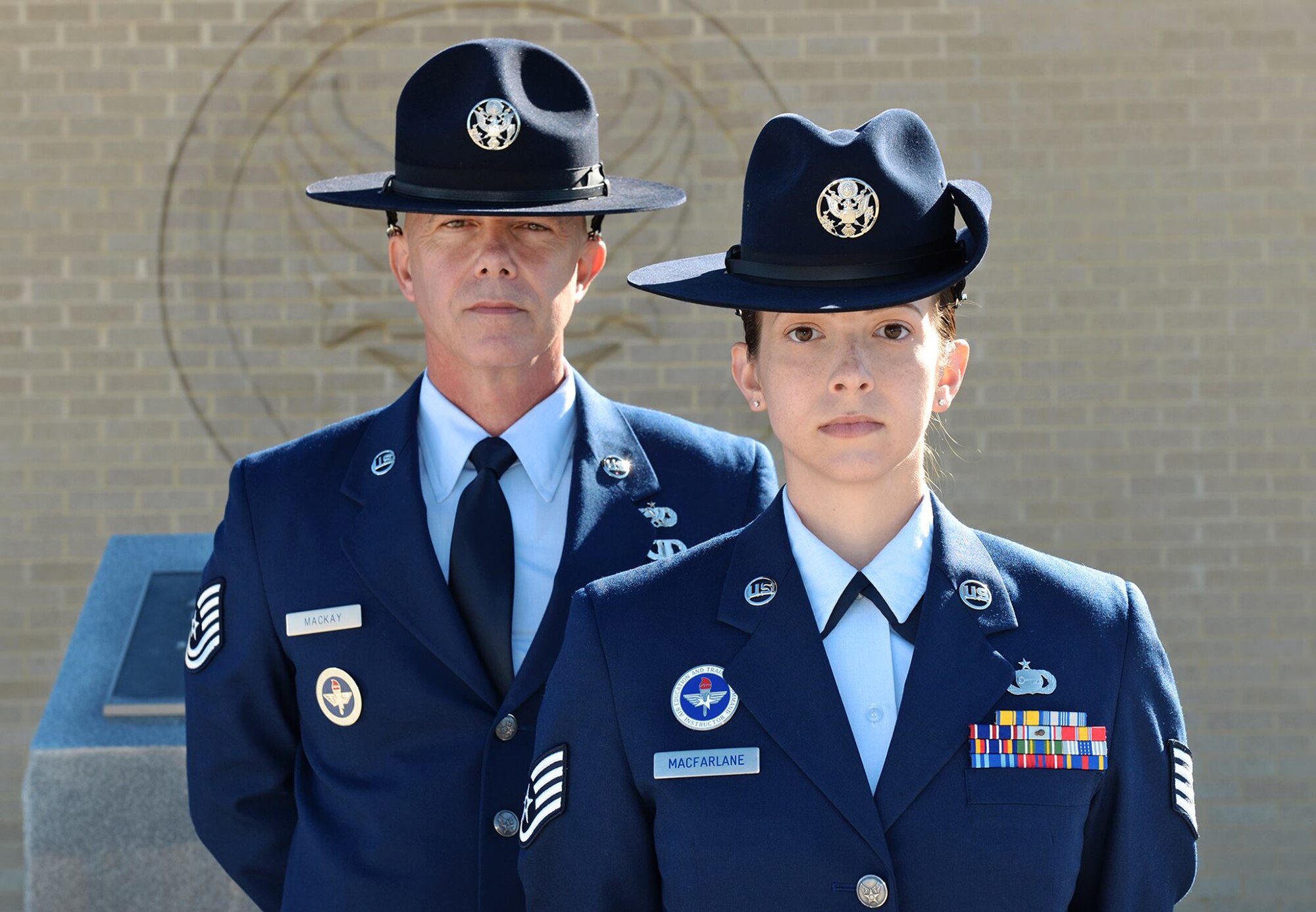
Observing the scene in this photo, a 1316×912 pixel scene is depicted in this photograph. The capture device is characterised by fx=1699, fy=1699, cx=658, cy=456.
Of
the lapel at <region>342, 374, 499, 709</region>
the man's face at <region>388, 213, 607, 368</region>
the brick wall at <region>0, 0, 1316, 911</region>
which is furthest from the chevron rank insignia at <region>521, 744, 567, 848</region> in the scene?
the brick wall at <region>0, 0, 1316, 911</region>

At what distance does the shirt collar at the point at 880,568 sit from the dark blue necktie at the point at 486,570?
1.90 feet

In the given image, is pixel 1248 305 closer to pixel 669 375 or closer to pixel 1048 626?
pixel 669 375

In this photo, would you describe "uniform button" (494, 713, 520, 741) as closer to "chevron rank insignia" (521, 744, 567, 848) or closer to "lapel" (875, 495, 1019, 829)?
"chevron rank insignia" (521, 744, 567, 848)

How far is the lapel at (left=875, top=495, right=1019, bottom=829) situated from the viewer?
208 centimetres

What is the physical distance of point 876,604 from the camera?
220cm

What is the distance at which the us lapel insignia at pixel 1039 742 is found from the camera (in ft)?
6.90

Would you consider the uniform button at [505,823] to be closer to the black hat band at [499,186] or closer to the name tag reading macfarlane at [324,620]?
the name tag reading macfarlane at [324,620]

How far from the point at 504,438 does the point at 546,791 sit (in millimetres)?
750

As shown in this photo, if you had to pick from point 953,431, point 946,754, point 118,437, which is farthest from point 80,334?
point 946,754

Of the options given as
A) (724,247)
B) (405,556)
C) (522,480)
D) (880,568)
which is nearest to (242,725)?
(405,556)

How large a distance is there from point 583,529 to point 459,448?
25 centimetres

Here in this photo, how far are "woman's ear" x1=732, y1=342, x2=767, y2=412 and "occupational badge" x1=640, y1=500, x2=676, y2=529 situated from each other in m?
0.57

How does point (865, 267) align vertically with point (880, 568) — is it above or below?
above

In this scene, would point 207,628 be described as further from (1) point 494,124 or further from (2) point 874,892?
(2) point 874,892
